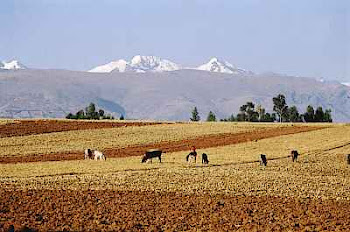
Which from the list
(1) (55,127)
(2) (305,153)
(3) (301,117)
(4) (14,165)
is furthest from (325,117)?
(4) (14,165)

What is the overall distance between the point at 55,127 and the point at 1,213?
67.9 metres

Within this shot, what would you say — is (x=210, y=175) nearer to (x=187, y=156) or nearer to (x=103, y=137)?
(x=187, y=156)

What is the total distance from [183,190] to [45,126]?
6171cm

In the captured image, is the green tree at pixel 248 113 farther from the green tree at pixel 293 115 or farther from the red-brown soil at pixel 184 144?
the red-brown soil at pixel 184 144

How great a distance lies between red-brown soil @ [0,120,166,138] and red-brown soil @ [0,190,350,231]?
54153 mm

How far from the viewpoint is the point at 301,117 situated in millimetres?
184125

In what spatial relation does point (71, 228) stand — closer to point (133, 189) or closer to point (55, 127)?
point (133, 189)

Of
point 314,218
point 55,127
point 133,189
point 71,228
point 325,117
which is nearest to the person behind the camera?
point 71,228

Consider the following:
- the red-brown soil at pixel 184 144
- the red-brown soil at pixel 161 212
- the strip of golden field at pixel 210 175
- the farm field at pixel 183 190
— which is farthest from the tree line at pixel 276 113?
the red-brown soil at pixel 161 212

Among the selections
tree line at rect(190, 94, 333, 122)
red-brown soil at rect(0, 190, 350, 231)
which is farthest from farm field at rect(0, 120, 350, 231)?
tree line at rect(190, 94, 333, 122)

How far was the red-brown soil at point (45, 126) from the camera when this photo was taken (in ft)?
298

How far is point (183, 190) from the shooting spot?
39438 millimetres

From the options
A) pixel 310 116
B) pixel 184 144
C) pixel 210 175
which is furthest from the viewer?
pixel 310 116

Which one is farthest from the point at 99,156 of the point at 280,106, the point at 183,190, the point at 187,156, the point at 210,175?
the point at 280,106
